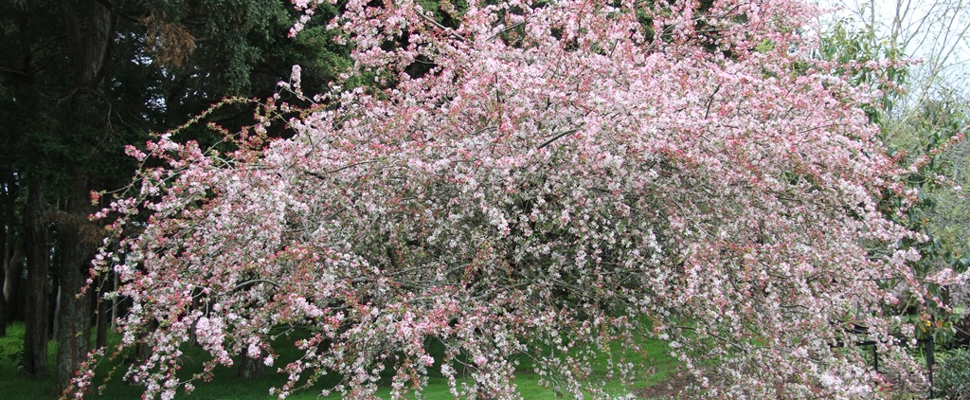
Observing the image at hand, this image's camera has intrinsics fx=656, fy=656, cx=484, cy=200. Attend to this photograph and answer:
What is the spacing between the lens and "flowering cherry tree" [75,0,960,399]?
412cm

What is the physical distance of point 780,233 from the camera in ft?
15.6

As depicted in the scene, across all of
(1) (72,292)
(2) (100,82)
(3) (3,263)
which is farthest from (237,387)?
(3) (3,263)

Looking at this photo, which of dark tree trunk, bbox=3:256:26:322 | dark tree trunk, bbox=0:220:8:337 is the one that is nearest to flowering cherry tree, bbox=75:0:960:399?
dark tree trunk, bbox=0:220:8:337

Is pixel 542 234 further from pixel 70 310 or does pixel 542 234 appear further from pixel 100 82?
pixel 70 310

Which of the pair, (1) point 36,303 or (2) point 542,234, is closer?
(2) point 542,234

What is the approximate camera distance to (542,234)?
4742 millimetres

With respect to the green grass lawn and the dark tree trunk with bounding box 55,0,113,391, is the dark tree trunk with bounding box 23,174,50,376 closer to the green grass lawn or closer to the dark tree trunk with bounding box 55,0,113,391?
the green grass lawn

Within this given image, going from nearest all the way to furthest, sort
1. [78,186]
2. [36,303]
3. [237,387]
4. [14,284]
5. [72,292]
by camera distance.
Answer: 1. [78,186]
2. [72,292]
3. [237,387]
4. [36,303]
5. [14,284]

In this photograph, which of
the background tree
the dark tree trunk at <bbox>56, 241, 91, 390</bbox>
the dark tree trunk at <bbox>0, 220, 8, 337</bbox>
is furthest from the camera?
the dark tree trunk at <bbox>0, 220, 8, 337</bbox>

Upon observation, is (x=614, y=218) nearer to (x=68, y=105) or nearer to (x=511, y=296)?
(x=511, y=296)

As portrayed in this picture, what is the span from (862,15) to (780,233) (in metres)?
10.1

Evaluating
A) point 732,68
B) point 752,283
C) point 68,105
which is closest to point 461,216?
point 752,283

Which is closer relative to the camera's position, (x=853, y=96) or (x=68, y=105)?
(x=853, y=96)

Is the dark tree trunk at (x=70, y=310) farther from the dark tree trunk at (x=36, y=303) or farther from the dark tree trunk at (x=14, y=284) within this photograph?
the dark tree trunk at (x=14, y=284)
